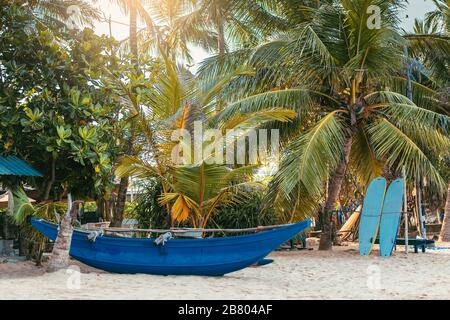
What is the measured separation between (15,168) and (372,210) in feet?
23.4

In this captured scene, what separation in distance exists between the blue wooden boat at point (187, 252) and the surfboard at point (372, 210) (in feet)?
13.7

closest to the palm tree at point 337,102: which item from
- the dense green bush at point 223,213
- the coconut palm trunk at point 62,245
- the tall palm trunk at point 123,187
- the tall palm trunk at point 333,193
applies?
the tall palm trunk at point 333,193

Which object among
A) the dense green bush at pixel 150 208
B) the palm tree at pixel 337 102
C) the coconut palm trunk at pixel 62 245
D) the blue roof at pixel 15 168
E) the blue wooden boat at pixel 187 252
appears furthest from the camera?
the dense green bush at pixel 150 208

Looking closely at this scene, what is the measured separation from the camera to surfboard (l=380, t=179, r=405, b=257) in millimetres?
11352

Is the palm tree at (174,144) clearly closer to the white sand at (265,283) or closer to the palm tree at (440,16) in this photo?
the white sand at (265,283)

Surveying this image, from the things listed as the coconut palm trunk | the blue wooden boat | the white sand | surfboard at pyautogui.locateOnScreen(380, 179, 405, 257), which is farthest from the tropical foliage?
the white sand

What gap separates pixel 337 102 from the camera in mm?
12320

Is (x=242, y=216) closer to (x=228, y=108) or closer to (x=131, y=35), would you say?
(x=228, y=108)

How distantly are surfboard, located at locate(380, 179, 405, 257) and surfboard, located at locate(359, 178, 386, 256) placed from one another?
0.13 meters

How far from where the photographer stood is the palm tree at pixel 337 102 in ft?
35.4

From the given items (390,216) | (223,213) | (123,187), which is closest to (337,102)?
(390,216)

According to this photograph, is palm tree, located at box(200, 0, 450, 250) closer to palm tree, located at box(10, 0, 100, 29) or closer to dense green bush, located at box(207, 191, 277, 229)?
dense green bush, located at box(207, 191, 277, 229)
